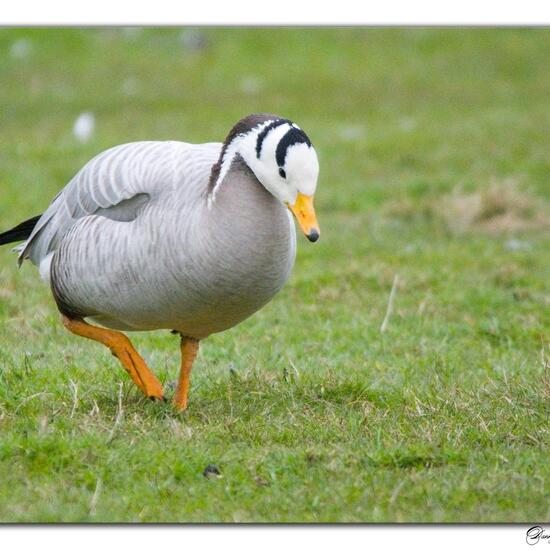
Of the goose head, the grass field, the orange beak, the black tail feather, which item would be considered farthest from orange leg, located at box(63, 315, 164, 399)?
the orange beak

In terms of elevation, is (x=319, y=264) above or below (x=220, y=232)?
below

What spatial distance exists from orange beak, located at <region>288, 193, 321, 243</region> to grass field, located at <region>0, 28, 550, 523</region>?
3.15ft

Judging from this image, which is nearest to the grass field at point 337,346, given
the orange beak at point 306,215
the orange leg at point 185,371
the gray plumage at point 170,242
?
the orange leg at point 185,371

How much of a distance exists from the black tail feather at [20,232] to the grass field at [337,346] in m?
0.65

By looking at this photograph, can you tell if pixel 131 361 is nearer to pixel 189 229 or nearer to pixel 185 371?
pixel 185 371

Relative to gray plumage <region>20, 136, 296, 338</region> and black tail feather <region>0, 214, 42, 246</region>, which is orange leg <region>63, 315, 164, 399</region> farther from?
black tail feather <region>0, 214, 42, 246</region>

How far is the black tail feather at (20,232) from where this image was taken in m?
5.91

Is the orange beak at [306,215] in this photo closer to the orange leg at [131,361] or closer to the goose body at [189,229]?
the goose body at [189,229]

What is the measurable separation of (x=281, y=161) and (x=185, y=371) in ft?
4.57

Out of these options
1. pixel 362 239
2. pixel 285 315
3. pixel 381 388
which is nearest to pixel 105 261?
pixel 381 388

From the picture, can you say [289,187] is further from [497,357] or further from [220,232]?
[497,357]

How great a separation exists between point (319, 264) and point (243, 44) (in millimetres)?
9846

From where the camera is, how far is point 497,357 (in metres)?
6.75
